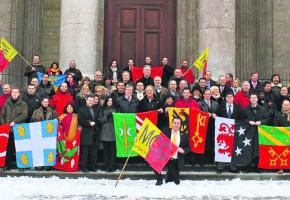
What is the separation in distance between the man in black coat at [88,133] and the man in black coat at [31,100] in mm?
1379

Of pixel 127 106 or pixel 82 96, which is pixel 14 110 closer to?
pixel 82 96

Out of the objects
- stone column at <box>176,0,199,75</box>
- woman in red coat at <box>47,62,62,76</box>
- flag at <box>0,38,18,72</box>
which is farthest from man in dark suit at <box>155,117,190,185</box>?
stone column at <box>176,0,199,75</box>

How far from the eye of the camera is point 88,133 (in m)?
13.1

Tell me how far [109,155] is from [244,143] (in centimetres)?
357

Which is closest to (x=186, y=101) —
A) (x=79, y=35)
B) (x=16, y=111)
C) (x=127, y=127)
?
(x=127, y=127)

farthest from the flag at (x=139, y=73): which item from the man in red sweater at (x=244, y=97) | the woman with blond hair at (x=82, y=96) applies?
the man in red sweater at (x=244, y=97)

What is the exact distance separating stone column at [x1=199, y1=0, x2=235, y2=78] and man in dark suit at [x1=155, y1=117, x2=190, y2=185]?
4.72 meters

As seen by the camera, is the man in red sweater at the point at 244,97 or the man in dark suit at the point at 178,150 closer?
the man in dark suit at the point at 178,150

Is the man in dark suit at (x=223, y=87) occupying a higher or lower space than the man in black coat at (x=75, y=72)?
lower

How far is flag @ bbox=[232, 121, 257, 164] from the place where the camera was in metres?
13.4

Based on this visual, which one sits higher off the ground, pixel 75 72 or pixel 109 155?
pixel 75 72

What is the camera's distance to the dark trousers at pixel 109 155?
43.2ft

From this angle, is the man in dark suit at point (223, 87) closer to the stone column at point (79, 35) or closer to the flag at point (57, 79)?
the stone column at point (79, 35)

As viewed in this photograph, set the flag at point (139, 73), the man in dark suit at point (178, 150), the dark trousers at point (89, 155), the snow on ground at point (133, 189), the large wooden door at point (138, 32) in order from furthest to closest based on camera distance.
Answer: the large wooden door at point (138, 32)
the flag at point (139, 73)
the dark trousers at point (89, 155)
the man in dark suit at point (178, 150)
the snow on ground at point (133, 189)
